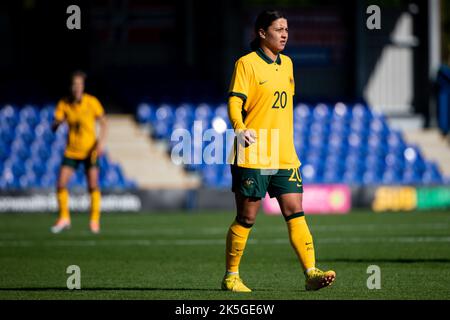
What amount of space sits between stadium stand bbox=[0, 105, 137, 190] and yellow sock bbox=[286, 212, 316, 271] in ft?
44.4

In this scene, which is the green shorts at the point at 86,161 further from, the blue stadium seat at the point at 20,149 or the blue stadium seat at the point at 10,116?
the blue stadium seat at the point at 10,116

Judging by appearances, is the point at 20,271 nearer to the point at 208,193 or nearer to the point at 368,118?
the point at 208,193

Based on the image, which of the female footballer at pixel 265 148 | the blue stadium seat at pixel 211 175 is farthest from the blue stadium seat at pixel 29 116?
the female footballer at pixel 265 148

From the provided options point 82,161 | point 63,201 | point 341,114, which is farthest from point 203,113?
point 63,201

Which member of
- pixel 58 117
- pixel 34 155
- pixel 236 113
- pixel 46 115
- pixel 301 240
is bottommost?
pixel 34 155

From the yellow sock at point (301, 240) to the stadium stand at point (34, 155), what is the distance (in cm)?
1354

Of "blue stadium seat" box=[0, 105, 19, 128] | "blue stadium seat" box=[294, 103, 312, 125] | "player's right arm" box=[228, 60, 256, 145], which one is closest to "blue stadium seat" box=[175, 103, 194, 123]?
"blue stadium seat" box=[294, 103, 312, 125]

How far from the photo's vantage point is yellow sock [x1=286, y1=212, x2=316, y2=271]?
8766 millimetres

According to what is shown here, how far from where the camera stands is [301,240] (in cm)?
878

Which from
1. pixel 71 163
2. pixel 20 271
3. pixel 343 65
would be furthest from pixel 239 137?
pixel 343 65

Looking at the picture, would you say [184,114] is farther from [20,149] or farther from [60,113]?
[60,113]

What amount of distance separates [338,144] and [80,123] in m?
10.9
